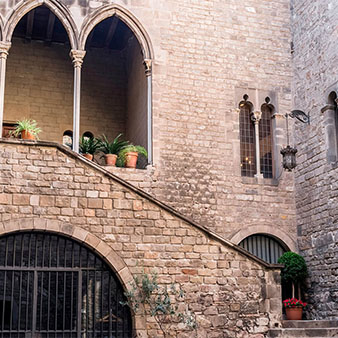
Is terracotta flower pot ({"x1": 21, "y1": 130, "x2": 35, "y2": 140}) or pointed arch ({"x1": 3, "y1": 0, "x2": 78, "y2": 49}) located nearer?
terracotta flower pot ({"x1": 21, "y1": 130, "x2": 35, "y2": 140})

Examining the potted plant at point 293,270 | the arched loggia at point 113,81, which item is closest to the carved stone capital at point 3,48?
the arched loggia at point 113,81

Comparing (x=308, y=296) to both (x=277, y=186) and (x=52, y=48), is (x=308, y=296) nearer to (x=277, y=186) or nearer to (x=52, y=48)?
(x=277, y=186)

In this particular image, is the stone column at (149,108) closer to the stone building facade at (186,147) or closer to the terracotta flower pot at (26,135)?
the stone building facade at (186,147)

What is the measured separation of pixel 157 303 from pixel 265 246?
14.0ft

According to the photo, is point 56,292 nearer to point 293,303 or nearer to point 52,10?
point 293,303

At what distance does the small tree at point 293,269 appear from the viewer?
13.0 meters

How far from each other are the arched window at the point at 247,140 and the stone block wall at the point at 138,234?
3.77m

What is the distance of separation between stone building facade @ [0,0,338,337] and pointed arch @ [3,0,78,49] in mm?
23

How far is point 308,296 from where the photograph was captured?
13.2 metres

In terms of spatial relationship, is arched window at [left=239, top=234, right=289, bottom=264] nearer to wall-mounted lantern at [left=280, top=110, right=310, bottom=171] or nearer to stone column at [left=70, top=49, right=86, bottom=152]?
wall-mounted lantern at [left=280, top=110, right=310, bottom=171]

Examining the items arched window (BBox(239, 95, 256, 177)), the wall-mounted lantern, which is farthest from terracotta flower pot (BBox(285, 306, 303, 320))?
arched window (BBox(239, 95, 256, 177))

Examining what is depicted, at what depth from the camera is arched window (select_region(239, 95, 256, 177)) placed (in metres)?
14.1

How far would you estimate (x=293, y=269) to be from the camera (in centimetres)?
1296

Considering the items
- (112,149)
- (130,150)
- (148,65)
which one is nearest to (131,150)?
(130,150)
